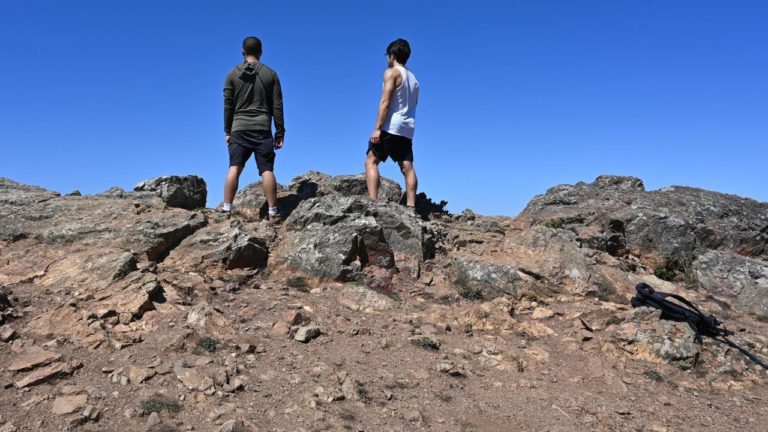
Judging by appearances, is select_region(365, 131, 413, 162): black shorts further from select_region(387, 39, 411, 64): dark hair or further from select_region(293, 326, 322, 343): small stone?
select_region(293, 326, 322, 343): small stone

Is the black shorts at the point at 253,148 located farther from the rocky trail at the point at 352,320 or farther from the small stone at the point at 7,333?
the small stone at the point at 7,333

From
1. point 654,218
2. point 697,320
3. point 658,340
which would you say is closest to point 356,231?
point 658,340

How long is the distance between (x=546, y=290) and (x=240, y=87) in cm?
590

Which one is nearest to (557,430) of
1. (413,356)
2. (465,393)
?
(465,393)

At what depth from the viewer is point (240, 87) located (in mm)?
8852

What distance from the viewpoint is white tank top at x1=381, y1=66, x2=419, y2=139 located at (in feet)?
29.2

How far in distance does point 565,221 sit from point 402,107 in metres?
4.25

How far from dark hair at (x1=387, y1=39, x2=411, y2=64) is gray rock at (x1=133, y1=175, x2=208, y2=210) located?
463 centimetres

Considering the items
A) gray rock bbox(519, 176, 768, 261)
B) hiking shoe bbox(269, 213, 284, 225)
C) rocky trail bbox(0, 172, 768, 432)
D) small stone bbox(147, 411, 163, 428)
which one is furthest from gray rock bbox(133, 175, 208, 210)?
gray rock bbox(519, 176, 768, 261)

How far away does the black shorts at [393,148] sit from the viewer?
357 inches

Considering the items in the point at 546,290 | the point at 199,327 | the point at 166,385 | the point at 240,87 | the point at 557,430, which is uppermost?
the point at 240,87

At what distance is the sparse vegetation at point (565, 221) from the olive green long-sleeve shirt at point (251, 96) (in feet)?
18.9

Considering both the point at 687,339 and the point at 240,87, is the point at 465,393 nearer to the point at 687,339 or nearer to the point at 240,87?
the point at 687,339

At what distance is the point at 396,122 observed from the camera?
900cm
